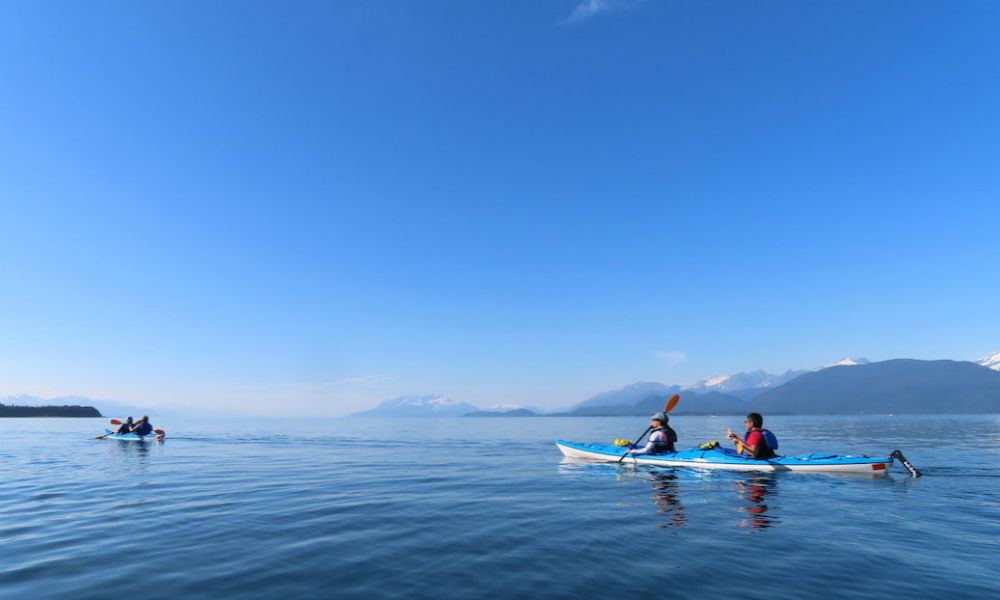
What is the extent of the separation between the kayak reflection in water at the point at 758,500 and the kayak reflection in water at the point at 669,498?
1.58 metres

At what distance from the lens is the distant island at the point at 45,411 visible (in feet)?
541

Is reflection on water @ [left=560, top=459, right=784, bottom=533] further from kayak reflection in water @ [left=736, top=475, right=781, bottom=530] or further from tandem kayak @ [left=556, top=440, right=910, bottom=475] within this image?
tandem kayak @ [left=556, top=440, right=910, bottom=475]

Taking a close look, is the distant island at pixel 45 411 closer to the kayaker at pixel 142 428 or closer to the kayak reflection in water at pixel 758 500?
the kayaker at pixel 142 428

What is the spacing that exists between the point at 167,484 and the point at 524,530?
15.2 m

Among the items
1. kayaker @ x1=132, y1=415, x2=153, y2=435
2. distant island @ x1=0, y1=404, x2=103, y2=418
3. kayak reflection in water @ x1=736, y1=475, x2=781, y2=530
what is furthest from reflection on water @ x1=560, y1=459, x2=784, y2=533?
distant island @ x1=0, y1=404, x2=103, y2=418

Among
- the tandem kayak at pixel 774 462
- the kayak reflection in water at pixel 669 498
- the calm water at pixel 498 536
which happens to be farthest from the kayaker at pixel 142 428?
the kayak reflection in water at pixel 669 498

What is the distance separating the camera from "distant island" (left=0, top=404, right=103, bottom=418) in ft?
541

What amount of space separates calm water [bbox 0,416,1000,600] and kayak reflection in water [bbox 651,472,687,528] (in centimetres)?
10

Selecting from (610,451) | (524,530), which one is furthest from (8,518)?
(610,451)

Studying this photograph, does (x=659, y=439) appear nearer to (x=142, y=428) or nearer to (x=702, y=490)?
(x=702, y=490)

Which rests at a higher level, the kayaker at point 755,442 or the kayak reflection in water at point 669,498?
the kayaker at point 755,442

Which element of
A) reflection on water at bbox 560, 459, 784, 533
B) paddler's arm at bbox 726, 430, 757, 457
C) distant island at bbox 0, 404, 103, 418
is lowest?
distant island at bbox 0, 404, 103, 418

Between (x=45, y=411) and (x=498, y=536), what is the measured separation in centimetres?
23458

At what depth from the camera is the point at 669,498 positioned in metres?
15.4
